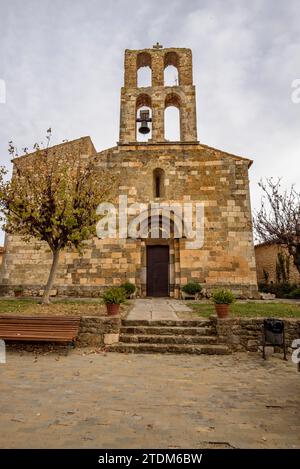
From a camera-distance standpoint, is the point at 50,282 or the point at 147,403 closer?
the point at 147,403

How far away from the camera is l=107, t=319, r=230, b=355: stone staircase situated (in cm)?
679

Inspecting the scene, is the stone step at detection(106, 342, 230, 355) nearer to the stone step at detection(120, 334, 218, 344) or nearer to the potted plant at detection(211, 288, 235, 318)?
the stone step at detection(120, 334, 218, 344)

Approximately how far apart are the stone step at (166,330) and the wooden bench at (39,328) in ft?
4.36

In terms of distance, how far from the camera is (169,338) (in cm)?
707

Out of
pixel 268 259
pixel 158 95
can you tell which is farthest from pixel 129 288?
pixel 268 259

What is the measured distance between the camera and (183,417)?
3.53 meters

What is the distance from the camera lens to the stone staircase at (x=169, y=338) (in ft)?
22.3

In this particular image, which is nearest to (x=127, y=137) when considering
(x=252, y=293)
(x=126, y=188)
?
(x=126, y=188)

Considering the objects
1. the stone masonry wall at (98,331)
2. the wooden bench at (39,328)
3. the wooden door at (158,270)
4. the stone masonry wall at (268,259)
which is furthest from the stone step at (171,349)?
the stone masonry wall at (268,259)

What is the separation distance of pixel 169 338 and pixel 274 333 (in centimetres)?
238

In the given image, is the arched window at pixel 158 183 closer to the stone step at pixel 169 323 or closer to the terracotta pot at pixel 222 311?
the stone step at pixel 169 323

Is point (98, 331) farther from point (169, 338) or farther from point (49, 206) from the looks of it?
point (49, 206)

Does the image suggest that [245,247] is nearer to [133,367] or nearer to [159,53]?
[133,367]

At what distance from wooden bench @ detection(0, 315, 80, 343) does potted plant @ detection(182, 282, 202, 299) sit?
277 inches
